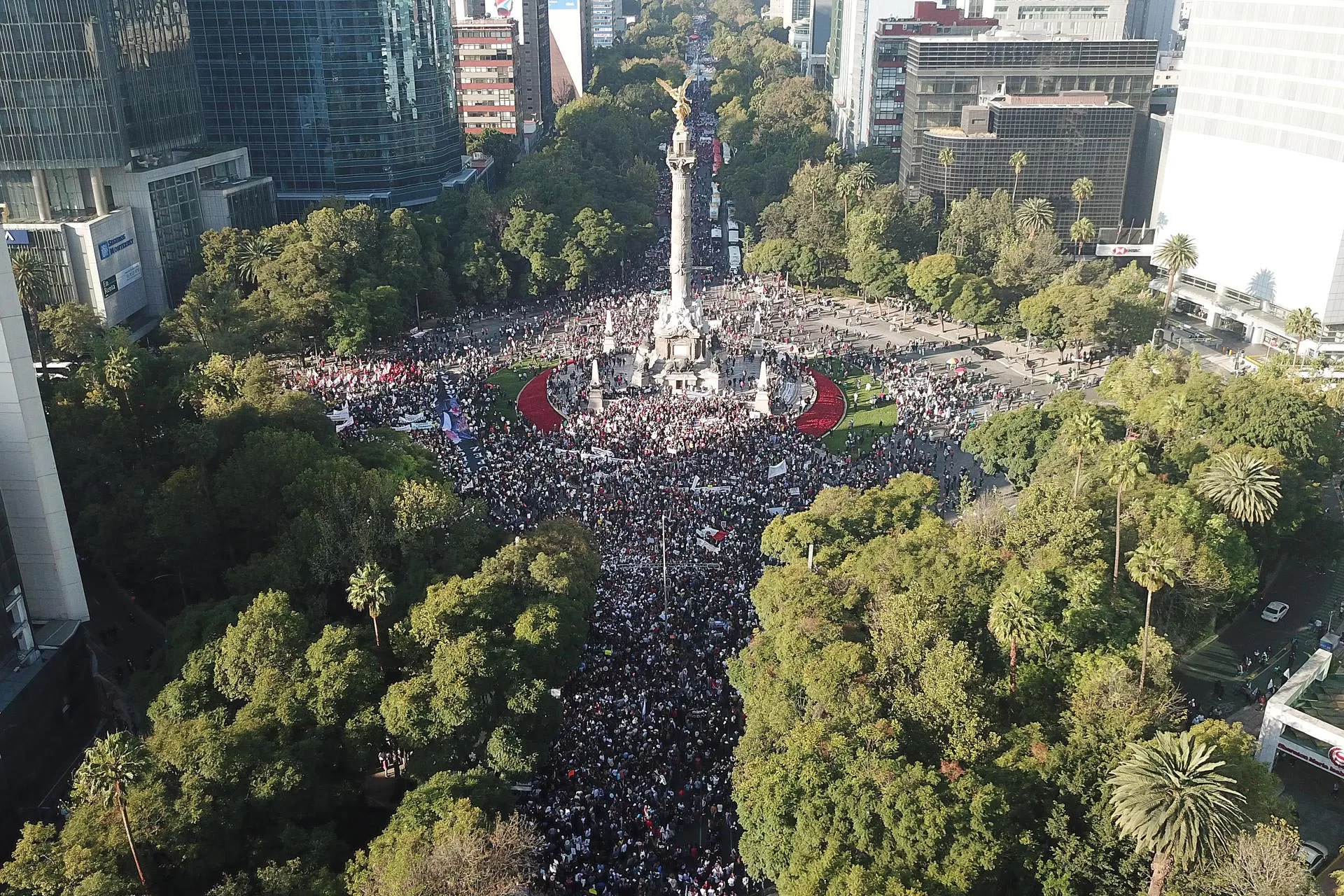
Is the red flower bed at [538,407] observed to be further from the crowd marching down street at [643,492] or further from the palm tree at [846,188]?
the palm tree at [846,188]

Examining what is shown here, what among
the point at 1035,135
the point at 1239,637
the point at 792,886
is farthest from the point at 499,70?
the point at 792,886

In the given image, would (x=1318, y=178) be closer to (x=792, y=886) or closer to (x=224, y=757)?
(x=792, y=886)

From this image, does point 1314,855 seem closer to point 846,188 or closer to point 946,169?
point 946,169

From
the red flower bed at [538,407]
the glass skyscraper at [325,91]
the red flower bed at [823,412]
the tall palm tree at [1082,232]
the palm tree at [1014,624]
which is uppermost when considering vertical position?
the glass skyscraper at [325,91]

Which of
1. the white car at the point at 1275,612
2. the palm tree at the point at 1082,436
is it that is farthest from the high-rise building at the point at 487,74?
the white car at the point at 1275,612

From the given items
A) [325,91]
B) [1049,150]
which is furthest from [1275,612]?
[325,91]

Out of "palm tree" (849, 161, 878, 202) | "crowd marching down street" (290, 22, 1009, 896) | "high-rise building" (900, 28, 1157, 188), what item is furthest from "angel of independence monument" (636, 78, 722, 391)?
"high-rise building" (900, 28, 1157, 188)

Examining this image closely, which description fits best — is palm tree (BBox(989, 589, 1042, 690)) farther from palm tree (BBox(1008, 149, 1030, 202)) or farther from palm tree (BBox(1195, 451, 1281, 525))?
palm tree (BBox(1008, 149, 1030, 202))
